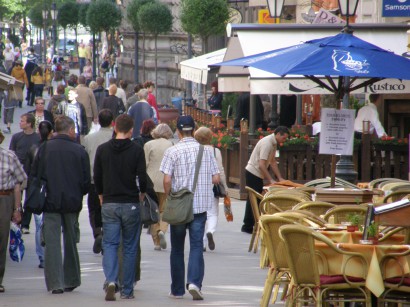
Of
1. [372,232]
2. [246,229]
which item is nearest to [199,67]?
[246,229]

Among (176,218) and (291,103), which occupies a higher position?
(176,218)

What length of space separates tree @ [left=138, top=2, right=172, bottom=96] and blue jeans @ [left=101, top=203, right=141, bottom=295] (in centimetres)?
3403

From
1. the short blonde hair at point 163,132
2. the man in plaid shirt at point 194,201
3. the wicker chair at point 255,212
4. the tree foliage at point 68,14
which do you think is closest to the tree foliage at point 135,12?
the tree foliage at point 68,14

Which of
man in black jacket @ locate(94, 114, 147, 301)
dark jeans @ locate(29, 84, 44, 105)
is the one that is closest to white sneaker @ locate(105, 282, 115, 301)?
man in black jacket @ locate(94, 114, 147, 301)

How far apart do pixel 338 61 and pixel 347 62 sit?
0.30 feet

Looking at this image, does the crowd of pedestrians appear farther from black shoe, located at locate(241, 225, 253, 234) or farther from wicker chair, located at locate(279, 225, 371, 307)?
black shoe, located at locate(241, 225, 253, 234)

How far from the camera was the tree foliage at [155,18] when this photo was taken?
4483 centimetres

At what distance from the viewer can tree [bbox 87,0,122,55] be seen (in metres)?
54.9

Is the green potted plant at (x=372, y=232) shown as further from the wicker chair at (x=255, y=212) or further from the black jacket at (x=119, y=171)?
the wicker chair at (x=255, y=212)

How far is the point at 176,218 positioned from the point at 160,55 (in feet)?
134

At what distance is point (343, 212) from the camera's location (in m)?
11.4

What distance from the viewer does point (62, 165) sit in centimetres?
1167

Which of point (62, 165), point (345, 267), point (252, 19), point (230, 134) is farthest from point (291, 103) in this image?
point (345, 267)

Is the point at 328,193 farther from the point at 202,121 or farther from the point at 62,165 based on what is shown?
the point at 202,121
